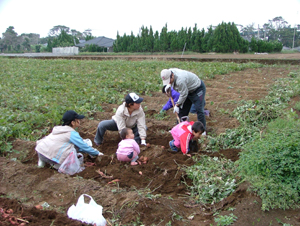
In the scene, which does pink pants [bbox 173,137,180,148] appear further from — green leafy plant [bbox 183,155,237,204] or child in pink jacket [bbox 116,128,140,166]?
child in pink jacket [bbox 116,128,140,166]

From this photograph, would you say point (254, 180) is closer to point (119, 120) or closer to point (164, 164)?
point (164, 164)

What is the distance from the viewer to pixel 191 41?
31.8m

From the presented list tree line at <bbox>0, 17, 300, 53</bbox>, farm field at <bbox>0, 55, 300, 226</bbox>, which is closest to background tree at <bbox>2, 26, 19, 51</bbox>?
tree line at <bbox>0, 17, 300, 53</bbox>

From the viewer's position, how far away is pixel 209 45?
98.4ft

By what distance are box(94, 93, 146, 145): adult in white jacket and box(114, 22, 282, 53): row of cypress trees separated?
23.0m

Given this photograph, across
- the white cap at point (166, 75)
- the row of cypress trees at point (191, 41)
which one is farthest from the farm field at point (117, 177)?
the row of cypress trees at point (191, 41)

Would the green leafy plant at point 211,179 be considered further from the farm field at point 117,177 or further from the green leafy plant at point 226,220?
the green leafy plant at point 226,220

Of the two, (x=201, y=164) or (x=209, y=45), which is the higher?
(x=209, y=45)

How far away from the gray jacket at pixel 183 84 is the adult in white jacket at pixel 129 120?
0.73m

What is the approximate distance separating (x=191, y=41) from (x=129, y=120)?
28487 millimetres

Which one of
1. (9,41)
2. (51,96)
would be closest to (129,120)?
(51,96)

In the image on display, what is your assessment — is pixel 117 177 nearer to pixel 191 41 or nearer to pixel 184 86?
pixel 184 86

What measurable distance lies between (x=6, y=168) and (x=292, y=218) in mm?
3749

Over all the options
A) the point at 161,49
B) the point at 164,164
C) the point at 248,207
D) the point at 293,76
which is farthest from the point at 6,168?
the point at 161,49
